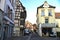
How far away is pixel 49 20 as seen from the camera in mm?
35344

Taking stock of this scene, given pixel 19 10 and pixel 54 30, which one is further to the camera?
pixel 19 10

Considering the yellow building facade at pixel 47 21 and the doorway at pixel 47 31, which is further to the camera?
the doorway at pixel 47 31

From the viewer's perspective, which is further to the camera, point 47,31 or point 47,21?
point 47,21

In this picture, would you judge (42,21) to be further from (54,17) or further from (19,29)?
(19,29)

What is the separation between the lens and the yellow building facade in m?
34.4

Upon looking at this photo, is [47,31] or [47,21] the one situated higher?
[47,21]

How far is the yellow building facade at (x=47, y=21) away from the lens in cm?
3441

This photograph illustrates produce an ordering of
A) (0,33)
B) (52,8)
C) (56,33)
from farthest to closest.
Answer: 1. (52,8)
2. (56,33)
3. (0,33)

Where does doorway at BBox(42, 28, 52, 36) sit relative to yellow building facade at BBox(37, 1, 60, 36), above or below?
below

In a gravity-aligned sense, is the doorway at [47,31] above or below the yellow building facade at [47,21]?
below

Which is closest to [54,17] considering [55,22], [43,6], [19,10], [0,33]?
[55,22]

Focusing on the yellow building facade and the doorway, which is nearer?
the yellow building facade

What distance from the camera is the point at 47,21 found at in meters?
35.3

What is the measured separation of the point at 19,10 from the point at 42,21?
268 inches
